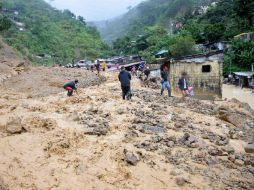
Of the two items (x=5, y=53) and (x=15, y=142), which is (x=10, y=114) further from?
(x=5, y=53)

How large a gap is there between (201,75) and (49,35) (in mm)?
56178

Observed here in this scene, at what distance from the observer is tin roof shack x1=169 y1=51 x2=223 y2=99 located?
20.5 meters

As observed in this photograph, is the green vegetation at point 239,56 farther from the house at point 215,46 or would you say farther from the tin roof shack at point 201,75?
the tin roof shack at point 201,75

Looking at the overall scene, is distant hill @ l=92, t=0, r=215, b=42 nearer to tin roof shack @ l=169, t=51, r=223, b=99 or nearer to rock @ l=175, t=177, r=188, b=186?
tin roof shack @ l=169, t=51, r=223, b=99

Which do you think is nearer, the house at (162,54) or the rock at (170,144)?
the rock at (170,144)

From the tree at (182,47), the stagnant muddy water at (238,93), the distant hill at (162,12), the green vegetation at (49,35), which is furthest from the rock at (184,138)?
the distant hill at (162,12)

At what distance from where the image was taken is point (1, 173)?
842 cm

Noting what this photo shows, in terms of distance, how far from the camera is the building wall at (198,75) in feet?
67.4

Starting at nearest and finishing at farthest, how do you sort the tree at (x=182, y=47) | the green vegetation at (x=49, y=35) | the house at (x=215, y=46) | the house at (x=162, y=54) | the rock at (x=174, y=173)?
1. the rock at (x=174, y=173)
2. the tree at (x=182, y=47)
3. the house at (x=215, y=46)
4. the house at (x=162, y=54)
5. the green vegetation at (x=49, y=35)

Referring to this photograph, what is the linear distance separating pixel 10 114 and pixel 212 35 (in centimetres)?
3784

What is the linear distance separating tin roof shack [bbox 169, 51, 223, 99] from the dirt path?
6.16 meters

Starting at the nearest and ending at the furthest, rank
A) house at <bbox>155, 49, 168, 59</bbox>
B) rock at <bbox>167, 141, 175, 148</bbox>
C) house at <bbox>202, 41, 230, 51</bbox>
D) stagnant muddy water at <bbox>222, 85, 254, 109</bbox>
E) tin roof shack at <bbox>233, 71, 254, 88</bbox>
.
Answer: rock at <bbox>167, 141, 175, 148</bbox> → stagnant muddy water at <bbox>222, 85, 254, 109</bbox> → tin roof shack at <bbox>233, 71, 254, 88</bbox> → house at <bbox>202, 41, 230, 51</bbox> → house at <bbox>155, 49, 168, 59</bbox>

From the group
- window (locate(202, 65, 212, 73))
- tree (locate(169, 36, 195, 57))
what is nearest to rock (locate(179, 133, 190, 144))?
window (locate(202, 65, 212, 73))

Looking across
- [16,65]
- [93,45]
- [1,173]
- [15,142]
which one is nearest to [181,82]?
[15,142]
